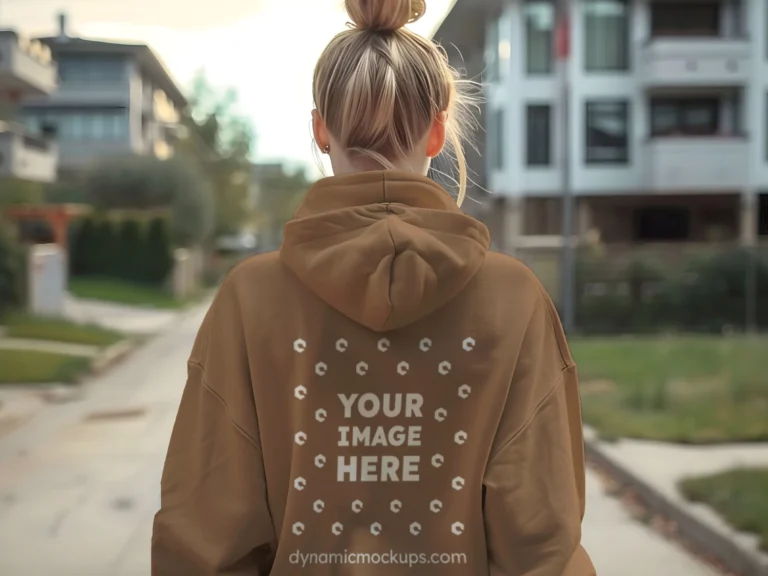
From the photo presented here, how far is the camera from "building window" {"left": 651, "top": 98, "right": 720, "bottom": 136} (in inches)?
1014

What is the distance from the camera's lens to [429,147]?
53.3 inches

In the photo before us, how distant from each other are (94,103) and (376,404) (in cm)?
3741

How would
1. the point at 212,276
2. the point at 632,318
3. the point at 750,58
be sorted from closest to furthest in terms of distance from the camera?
the point at 632,318 → the point at 750,58 → the point at 212,276

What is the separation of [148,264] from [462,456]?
2730cm

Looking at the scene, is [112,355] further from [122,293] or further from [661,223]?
[661,223]

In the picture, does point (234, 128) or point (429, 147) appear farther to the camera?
point (234, 128)

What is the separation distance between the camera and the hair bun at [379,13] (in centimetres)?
129

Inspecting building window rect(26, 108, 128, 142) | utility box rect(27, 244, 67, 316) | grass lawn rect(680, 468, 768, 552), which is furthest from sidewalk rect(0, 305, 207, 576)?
building window rect(26, 108, 128, 142)

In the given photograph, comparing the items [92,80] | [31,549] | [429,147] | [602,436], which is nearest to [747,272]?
[602,436]

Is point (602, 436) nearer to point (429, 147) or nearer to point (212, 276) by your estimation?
point (429, 147)

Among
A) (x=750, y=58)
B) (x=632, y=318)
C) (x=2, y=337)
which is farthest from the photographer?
(x=750, y=58)

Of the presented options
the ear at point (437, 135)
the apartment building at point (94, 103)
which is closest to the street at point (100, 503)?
the ear at point (437, 135)

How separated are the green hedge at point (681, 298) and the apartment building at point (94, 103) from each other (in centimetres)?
2200

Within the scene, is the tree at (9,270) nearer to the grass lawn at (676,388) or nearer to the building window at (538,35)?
the grass lawn at (676,388)
